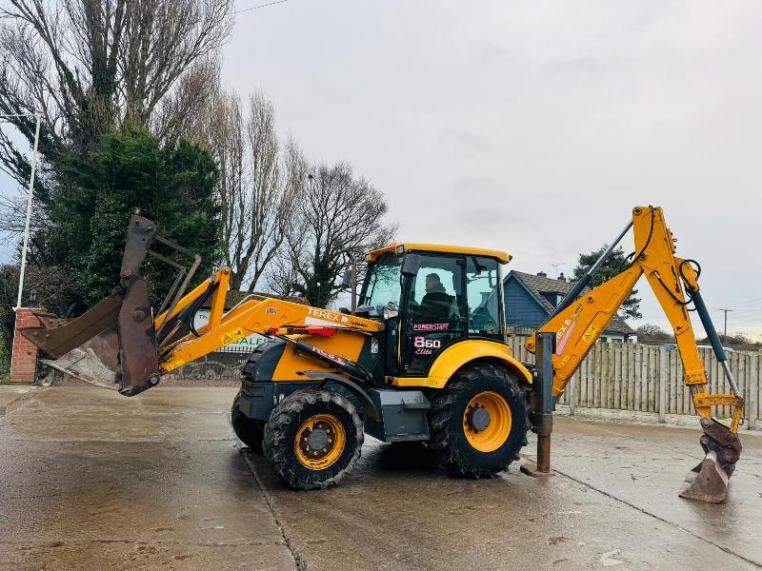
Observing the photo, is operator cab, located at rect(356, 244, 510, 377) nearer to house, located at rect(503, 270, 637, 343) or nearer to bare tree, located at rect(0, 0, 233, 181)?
bare tree, located at rect(0, 0, 233, 181)

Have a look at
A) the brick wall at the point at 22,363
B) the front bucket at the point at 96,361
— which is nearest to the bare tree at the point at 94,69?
the brick wall at the point at 22,363

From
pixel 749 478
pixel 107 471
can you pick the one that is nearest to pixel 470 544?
pixel 107 471

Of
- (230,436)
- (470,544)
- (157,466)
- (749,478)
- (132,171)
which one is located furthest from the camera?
(132,171)

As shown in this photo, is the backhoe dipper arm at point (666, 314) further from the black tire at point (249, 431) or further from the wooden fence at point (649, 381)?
the wooden fence at point (649, 381)

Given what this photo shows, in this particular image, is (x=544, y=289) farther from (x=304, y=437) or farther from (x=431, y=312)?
(x=304, y=437)

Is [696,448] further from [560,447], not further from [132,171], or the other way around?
[132,171]

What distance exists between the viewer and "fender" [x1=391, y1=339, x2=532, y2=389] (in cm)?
636

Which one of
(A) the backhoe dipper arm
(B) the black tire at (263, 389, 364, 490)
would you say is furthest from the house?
(B) the black tire at (263, 389, 364, 490)

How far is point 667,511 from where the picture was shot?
5.68 m

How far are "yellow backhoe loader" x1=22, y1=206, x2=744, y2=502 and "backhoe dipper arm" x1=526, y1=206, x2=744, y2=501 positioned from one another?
0.6 inches

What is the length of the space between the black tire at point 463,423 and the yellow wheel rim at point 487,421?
0.05 meters

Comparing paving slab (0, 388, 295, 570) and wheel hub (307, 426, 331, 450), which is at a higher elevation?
wheel hub (307, 426, 331, 450)

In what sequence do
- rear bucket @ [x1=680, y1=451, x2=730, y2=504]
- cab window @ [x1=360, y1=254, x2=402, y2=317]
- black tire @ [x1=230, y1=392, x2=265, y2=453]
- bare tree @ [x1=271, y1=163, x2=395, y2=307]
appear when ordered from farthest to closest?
bare tree @ [x1=271, y1=163, x2=395, y2=307] → black tire @ [x1=230, y1=392, x2=265, y2=453] → cab window @ [x1=360, y1=254, x2=402, y2=317] → rear bucket @ [x1=680, y1=451, x2=730, y2=504]

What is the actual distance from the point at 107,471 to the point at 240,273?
23849mm
